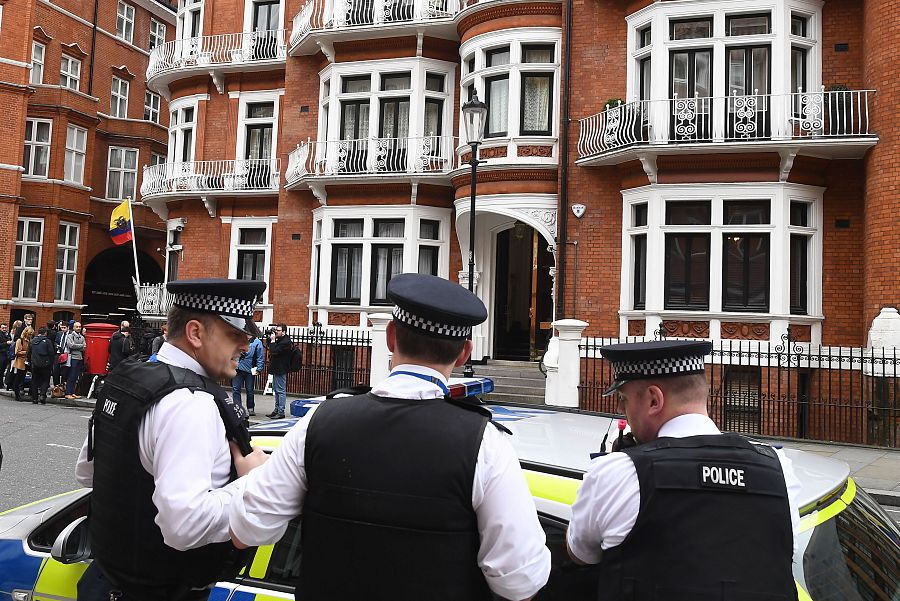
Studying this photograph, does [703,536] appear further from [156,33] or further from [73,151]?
[156,33]

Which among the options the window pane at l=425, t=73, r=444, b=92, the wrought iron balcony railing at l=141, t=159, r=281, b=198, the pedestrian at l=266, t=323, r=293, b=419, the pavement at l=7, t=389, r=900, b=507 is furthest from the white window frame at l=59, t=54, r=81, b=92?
the pavement at l=7, t=389, r=900, b=507

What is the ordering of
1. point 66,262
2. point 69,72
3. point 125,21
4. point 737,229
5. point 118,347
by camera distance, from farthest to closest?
1. point 125,21
2. point 69,72
3. point 66,262
4. point 118,347
5. point 737,229

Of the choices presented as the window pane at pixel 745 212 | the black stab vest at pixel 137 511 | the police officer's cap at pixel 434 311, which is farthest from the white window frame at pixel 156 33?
the police officer's cap at pixel 434 311

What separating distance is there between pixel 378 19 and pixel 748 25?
9.05m

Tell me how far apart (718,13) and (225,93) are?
15.0 meters

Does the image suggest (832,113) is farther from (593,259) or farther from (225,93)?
(225,93)

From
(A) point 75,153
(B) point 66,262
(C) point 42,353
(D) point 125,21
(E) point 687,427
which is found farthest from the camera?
(D) point 125,21

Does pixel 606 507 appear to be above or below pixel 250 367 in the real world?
above

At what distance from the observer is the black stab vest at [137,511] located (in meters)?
2.71

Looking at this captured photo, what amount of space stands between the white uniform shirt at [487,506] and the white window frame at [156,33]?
121 feet

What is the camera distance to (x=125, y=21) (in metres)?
33.7

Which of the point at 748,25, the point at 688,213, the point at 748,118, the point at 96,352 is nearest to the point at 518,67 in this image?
the point at 748,25

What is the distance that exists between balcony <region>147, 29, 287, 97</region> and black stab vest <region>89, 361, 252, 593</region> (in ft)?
Answer: 72.1

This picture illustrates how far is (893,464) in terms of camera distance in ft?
38.2
